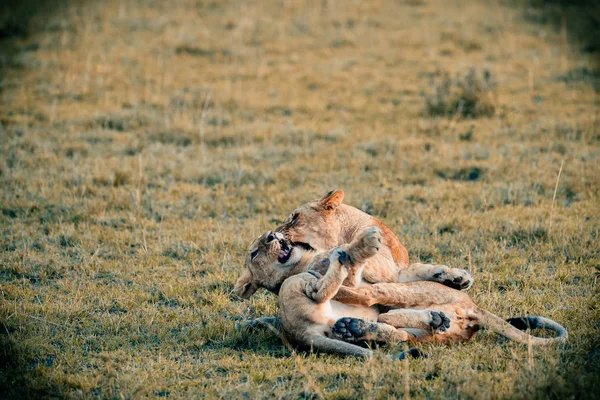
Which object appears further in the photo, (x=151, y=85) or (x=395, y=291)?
(x=151, y=85)

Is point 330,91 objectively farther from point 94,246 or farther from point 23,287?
point 23,287

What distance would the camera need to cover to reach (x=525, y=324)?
481 centimetres

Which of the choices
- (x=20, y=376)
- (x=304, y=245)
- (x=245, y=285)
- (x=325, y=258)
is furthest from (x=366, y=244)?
(x=20, y=376)

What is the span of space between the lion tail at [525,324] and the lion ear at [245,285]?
1.73 metres

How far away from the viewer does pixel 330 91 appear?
12.8 meters

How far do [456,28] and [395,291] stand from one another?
1300cm

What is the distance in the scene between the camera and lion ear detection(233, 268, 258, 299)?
536cm

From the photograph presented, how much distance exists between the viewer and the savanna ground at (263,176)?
4.50m

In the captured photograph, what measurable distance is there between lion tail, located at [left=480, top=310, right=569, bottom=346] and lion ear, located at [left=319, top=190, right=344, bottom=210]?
1.40 metres

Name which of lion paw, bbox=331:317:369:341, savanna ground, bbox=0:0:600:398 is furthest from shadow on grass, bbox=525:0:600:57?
lion paw, bbox=331:317:369:341

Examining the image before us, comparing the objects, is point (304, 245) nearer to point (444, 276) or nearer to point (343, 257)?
point (343, 257)

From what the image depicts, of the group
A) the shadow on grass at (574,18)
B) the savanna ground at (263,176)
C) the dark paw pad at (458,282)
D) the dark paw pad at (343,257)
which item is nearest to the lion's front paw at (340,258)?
the dark paw pad at (343,257)

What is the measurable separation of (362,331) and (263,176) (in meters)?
4.71

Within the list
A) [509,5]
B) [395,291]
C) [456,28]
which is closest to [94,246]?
[395,291]
